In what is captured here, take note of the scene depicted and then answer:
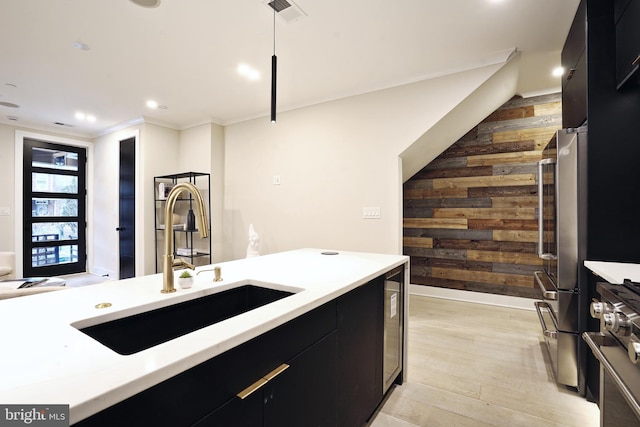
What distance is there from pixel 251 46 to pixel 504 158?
3166mm

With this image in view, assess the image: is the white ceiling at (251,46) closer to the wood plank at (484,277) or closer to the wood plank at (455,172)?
the wood plank at (455,172)

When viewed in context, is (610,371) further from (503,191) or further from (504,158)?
(504,158)

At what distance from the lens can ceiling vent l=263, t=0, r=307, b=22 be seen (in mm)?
2127

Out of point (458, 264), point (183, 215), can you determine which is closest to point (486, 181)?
point (458, 264)

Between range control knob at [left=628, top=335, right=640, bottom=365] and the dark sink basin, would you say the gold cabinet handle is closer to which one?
the dark sink basin

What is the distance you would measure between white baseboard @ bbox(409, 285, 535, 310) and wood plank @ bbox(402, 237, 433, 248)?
1.86ft

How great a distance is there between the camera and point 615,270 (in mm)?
1611

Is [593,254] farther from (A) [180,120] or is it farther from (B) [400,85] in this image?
(A) [180,120]

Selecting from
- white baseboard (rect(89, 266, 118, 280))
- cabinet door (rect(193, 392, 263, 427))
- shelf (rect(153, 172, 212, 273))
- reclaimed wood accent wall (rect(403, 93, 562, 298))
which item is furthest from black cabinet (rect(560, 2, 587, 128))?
white baseboard (rect(89, 266, 118, 280))

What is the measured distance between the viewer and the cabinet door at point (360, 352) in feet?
4.50

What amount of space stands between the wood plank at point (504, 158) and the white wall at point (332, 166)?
41cm

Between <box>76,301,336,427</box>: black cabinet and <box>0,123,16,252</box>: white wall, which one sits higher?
<box>0,123,16,252</box>: white wall

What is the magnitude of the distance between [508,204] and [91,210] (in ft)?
22.1

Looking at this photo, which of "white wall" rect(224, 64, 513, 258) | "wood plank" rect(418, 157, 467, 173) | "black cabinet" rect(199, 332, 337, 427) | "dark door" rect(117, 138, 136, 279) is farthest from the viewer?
"dark door" rect(117, 138, 136, 279)
